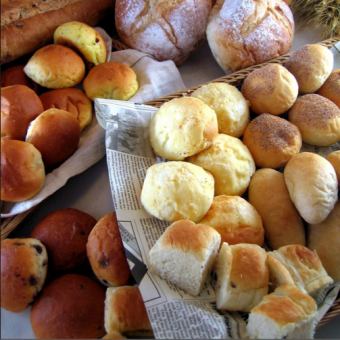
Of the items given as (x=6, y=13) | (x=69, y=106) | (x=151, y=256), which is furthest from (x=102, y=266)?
(x=6, y=13)

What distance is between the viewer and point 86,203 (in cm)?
96

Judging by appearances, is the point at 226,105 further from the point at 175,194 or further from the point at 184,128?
the point at 175,194

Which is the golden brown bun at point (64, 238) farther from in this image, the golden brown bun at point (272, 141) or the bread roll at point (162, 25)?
the bread roll at point (162, 25)

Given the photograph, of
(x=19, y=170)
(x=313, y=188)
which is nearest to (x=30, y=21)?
(x=19, y=170)

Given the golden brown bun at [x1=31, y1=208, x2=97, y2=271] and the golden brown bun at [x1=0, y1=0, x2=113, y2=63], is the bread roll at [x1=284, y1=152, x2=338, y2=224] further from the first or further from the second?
the golden brown bun at [x1=0, y1=0, x2=113, y2=63]

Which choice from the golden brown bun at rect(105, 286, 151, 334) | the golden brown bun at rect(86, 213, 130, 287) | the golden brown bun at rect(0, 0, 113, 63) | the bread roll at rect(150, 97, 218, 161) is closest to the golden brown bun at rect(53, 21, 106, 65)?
the golden brown bun at rect(0, 0, 113, 63)

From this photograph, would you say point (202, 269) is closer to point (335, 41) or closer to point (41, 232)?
point (41, 232)

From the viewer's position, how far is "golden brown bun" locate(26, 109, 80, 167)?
86 centimetres

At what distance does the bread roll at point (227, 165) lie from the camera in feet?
2.96

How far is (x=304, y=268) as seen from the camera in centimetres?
74

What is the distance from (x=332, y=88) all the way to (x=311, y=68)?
9cm

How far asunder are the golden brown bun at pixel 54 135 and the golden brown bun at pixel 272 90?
0.52 metres

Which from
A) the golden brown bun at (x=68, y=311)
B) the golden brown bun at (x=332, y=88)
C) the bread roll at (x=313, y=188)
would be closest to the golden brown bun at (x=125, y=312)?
the golden brown bun at (x=68, y=311)

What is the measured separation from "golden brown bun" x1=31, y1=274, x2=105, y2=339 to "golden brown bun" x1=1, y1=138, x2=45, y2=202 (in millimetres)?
205
